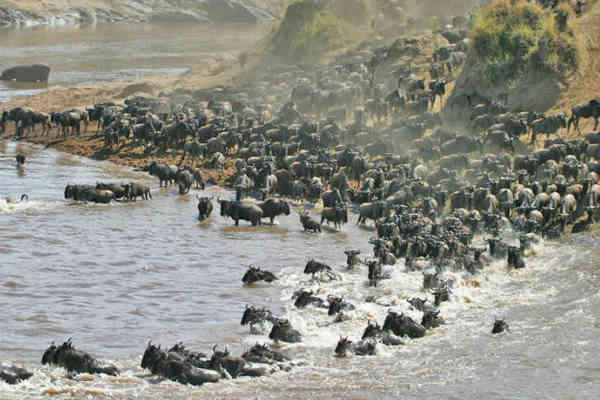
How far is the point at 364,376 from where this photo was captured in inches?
651

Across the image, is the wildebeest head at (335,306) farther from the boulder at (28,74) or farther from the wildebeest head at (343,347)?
the boulder at (28,74)

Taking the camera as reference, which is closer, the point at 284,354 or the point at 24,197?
the point at 284,354

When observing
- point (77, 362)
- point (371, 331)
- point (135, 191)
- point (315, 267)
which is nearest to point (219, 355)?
point (77, 362)

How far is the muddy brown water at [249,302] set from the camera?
16141 mm

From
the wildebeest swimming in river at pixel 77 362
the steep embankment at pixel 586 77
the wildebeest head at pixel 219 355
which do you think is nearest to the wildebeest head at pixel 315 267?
the wildebeest head at pixel 219 355

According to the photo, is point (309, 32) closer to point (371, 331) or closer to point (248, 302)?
point (248, 302)

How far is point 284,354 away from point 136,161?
72.6 ft

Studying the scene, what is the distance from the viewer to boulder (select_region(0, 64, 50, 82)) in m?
61.8

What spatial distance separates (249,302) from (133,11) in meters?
104

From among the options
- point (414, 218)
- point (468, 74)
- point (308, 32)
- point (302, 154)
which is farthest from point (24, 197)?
point (308, 32)

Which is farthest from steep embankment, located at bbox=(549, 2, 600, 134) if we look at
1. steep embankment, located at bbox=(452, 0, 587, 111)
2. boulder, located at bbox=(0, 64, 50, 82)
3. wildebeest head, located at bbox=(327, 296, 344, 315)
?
boulder, located at bbox=(0, 64, 50, 82)

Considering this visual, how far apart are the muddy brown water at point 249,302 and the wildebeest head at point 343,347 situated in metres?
0.19

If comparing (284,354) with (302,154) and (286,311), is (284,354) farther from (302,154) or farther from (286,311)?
(302,154)

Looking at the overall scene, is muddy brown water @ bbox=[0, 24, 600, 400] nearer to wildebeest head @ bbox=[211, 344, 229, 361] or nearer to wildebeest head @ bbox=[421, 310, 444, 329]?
wildebeest head @ bbox=[421, 310, 444, 329]
